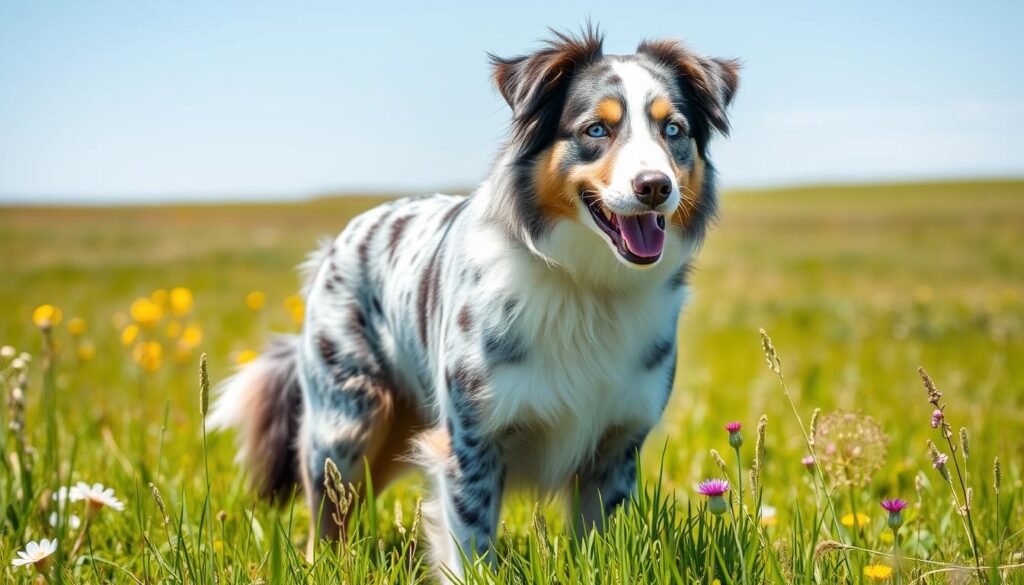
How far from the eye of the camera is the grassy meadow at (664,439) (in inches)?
112

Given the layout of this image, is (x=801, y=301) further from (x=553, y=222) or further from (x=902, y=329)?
(x=553, y=222)

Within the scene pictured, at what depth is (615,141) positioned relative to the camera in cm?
313

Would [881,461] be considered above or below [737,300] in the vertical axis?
above

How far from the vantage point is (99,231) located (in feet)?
57.6

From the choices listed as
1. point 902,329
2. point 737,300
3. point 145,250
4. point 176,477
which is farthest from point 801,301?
point 145,250

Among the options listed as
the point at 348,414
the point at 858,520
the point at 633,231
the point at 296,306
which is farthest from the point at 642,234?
the point at 296,306

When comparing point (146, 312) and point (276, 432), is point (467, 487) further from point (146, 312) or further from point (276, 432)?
point (146, 312)

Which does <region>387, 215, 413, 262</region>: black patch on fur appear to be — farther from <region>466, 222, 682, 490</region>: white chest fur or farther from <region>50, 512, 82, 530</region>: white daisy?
<region>50, 512, 82, 530</region>: white daisy

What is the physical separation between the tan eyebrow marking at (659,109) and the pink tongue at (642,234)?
1.15 feet

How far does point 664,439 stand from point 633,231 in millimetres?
2398

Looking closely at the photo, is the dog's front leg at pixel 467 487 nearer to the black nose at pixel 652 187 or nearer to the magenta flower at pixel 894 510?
the black nose at pixel 652 187

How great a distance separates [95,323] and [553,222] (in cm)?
807

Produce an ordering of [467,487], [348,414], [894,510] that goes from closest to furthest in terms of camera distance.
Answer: [894,510]
[467,487]
[348,414]

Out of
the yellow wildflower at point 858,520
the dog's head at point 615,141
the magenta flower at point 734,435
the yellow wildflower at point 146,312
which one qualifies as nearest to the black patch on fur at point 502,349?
the dog's head at point 615,141
